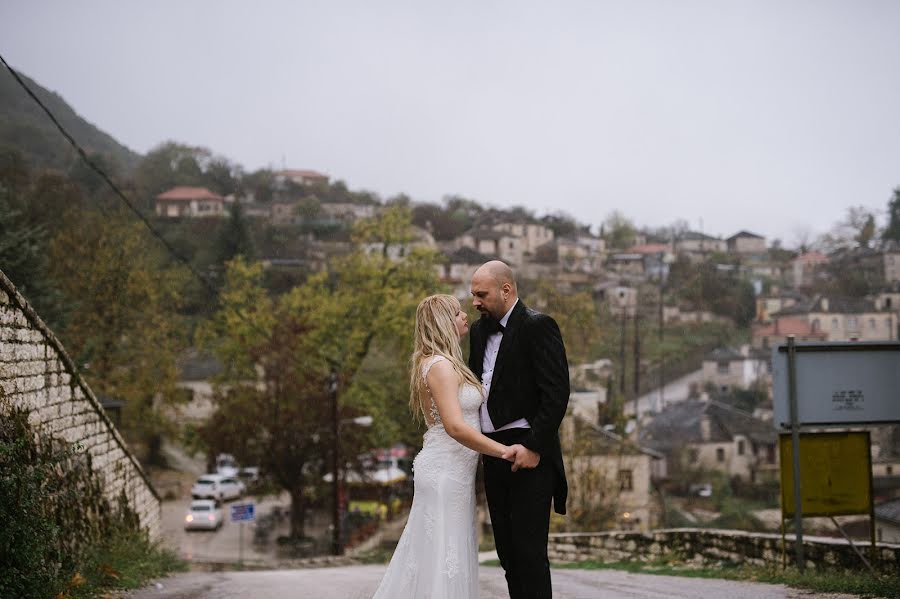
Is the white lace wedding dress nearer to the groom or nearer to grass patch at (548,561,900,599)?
the groom

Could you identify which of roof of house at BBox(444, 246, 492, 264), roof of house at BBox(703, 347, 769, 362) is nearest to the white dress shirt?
roof of house at BBox(703, 347, 769, 362)

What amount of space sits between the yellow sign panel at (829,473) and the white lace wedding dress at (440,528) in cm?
344

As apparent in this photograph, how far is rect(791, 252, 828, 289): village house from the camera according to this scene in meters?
77.8

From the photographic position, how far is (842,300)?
60062 millimetres

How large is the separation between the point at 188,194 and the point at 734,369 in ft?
158

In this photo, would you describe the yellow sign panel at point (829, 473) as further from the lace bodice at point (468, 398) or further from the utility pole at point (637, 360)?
the utility pole at point (637, 360)

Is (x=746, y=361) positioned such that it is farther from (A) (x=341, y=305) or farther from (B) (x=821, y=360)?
(B) (x=821, y=360)

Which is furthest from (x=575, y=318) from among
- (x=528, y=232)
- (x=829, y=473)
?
(x=528, y=232)

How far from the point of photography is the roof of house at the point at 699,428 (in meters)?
45.5

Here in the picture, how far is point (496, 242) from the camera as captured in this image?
9500 cm

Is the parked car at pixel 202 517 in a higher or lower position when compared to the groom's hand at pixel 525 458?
lower

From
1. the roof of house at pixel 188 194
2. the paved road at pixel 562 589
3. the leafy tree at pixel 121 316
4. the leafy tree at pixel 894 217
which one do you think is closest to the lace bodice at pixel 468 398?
the paved road at pixel 562 589

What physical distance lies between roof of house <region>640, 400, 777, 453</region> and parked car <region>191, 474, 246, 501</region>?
22570 mm

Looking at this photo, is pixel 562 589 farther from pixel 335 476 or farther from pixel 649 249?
pixel 649 249
